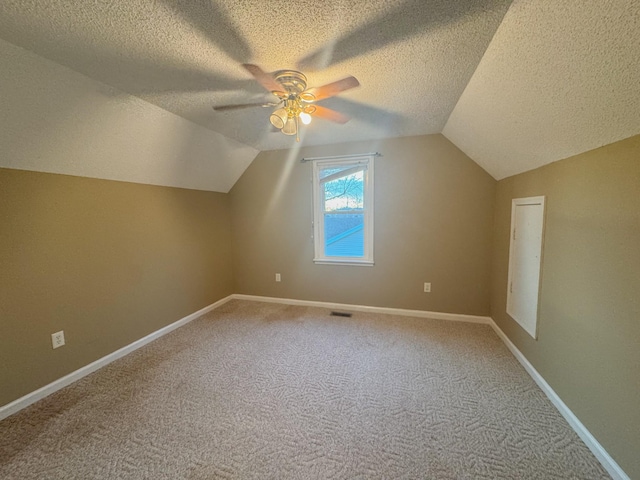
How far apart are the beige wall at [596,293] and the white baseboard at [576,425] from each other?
0.04 meters

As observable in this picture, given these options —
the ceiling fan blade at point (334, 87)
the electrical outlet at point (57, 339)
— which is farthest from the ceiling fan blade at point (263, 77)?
the electrical outlet at point (57, 339)

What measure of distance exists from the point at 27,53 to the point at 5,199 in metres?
0.97

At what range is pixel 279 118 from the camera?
5.36ft

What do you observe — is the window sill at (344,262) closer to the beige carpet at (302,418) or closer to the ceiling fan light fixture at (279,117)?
the beige carpet at (302,418)

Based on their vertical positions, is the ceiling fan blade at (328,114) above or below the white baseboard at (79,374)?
above

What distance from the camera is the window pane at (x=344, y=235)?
3377 millimetres

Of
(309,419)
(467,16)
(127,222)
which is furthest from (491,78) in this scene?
(127,222)

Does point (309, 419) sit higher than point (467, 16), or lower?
lower

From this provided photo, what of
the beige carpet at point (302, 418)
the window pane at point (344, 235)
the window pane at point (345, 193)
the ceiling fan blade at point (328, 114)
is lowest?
the beige carpet at point (302, 418)

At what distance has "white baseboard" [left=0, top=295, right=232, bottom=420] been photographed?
5.66 ft

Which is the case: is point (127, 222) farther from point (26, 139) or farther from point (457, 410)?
point (457, 410)

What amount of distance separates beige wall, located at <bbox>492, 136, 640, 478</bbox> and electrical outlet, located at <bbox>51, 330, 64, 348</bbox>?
11.7 ft

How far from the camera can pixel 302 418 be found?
5.43ft

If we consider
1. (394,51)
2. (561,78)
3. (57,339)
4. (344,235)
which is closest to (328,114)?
(394,51)
